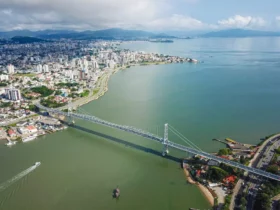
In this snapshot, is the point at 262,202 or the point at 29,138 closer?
the point at 262,202

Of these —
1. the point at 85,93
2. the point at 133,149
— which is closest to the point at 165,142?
the point at 133,149

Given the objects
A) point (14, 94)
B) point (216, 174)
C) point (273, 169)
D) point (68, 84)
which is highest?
point (14, 94)

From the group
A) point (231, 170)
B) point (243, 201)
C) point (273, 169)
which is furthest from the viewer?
point (231, 170)

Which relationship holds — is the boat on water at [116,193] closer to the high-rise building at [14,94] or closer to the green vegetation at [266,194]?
the green vegetation at [266,194]

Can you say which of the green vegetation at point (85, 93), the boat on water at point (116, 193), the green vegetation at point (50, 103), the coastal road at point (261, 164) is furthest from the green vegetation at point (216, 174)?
the green vegetation at point (85, 93)

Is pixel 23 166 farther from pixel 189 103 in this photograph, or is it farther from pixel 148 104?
pixel 189 103

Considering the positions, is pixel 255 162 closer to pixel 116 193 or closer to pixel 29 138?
pixel 116 193

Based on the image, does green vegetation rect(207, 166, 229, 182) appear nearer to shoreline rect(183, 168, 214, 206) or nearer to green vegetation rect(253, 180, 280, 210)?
shoreline rect(183, 168, 214, 206)
